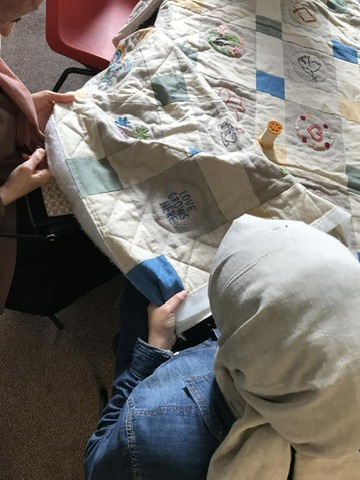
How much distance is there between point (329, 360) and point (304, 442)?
104 mm

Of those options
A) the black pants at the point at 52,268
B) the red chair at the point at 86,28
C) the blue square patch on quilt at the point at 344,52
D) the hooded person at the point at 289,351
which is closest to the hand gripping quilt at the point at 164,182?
the black pants at the point at 52,268

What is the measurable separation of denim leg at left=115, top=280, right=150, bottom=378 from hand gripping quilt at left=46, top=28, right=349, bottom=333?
0.28 ft

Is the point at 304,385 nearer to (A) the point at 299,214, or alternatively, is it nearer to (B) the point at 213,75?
(A) the point at 299,214

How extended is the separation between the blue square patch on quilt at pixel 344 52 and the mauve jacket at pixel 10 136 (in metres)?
0.89

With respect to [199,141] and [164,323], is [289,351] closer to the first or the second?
[164,323]

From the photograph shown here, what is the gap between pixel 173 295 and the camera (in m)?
0.84

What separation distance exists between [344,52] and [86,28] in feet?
2.59

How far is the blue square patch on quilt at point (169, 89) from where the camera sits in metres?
1.00

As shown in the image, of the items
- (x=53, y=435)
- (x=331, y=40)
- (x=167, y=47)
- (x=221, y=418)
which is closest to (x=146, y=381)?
(x=221, y=418)

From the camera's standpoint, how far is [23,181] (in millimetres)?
881

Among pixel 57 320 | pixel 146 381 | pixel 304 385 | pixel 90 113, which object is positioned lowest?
pixel 57 320

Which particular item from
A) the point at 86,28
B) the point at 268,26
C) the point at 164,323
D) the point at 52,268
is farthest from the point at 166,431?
the point at 86,28

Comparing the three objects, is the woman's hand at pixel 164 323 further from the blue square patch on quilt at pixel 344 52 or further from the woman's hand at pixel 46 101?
the blue square patch on quilt at pixel 344 52

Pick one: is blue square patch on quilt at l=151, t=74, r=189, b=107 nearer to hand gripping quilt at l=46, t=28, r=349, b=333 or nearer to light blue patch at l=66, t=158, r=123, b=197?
hand gripping quilt at l=46, t=28, r=349, b=333
